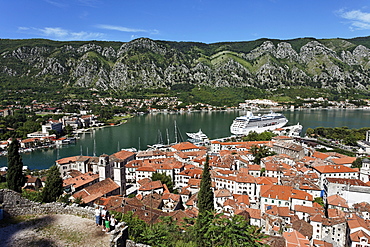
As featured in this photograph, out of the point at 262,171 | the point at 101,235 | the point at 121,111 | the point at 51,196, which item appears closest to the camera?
the point at 101,235

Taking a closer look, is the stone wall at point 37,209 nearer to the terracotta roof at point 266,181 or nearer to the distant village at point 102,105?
the terracotta roof at point 266,181

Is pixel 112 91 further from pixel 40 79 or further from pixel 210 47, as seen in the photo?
pixel 210 47

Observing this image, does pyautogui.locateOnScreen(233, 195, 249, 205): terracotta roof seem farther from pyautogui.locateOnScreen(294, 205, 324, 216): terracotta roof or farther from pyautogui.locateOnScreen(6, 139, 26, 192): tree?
pyautogui.locateOnScreen(6, 139, 26, 192): tree

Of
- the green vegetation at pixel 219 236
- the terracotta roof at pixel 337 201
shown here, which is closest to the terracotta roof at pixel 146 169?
the terracotta roof at pixel 337 201

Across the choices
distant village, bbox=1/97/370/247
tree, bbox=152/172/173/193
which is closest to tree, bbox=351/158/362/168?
distant village, bbox=1/97/370/247

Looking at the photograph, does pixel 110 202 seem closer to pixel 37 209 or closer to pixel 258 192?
pixel 37 209

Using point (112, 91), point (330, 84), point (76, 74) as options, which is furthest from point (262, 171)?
point (330, 84)
